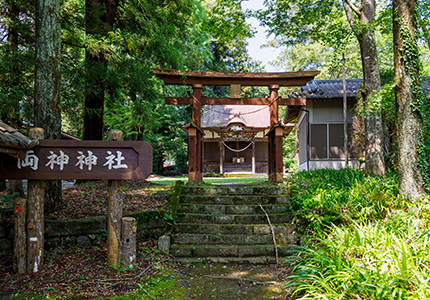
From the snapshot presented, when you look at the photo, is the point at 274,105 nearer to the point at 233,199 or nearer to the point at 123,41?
the point at 233,199

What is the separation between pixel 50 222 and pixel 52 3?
3.80 m

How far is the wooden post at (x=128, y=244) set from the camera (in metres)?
4.25

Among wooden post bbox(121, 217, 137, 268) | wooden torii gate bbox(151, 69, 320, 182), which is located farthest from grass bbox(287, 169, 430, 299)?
wooden post bbox(121, 217, 137, 268)

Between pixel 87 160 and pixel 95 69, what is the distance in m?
4.49

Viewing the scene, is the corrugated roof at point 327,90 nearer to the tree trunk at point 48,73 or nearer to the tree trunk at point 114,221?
the tree trunk at point 48,73

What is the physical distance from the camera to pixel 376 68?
726cm

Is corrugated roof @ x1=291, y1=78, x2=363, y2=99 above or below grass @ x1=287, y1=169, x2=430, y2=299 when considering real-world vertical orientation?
above

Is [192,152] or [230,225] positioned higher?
[192,152]

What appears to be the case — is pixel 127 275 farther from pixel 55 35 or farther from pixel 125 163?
pixel 55 35

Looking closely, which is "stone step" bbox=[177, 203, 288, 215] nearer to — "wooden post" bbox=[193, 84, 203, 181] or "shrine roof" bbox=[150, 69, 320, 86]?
"wooden post" bbox=[193, 84, 203, 181]

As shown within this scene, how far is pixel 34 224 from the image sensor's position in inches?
156

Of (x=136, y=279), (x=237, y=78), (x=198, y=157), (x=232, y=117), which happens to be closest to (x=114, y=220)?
(x=136, y=279)

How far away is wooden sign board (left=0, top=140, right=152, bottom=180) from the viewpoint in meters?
3.95

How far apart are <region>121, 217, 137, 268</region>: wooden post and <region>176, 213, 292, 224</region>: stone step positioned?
1.52 meters
